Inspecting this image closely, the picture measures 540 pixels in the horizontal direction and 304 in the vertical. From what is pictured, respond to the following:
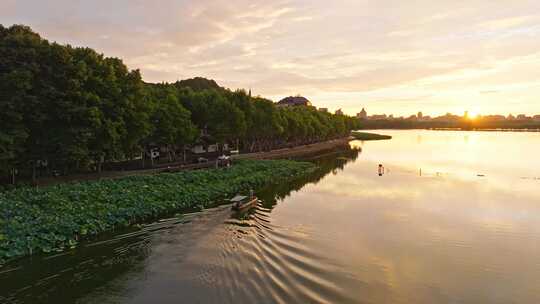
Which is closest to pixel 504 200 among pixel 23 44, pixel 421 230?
pixel 421 230

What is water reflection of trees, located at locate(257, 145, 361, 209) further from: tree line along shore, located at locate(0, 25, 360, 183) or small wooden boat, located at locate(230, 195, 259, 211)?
tree line along shore, located at locate(0, 25, 360, 183)

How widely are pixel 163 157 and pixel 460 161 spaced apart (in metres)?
59.1

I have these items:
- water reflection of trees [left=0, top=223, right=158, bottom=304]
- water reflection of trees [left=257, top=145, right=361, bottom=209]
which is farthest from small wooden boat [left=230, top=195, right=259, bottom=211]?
water reflection of trees [left=0, top=223, right=158, bottom=304]

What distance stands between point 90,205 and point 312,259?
19066mm

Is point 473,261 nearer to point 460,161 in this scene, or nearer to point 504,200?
point 504,200

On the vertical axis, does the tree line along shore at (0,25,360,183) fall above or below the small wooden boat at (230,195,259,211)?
above

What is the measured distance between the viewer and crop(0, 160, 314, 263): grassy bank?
23.6 m

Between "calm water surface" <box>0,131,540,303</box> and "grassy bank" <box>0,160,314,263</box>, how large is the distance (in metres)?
2.09

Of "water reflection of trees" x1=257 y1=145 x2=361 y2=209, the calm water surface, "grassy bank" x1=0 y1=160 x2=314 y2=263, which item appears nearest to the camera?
the calm water surface

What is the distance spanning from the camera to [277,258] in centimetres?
2169

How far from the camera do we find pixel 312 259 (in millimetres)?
21750

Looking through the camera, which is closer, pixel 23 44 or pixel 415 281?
pixel 415 281

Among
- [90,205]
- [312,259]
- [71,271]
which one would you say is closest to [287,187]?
[90,205]

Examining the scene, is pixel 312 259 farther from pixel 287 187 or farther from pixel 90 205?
pixel 287 187
